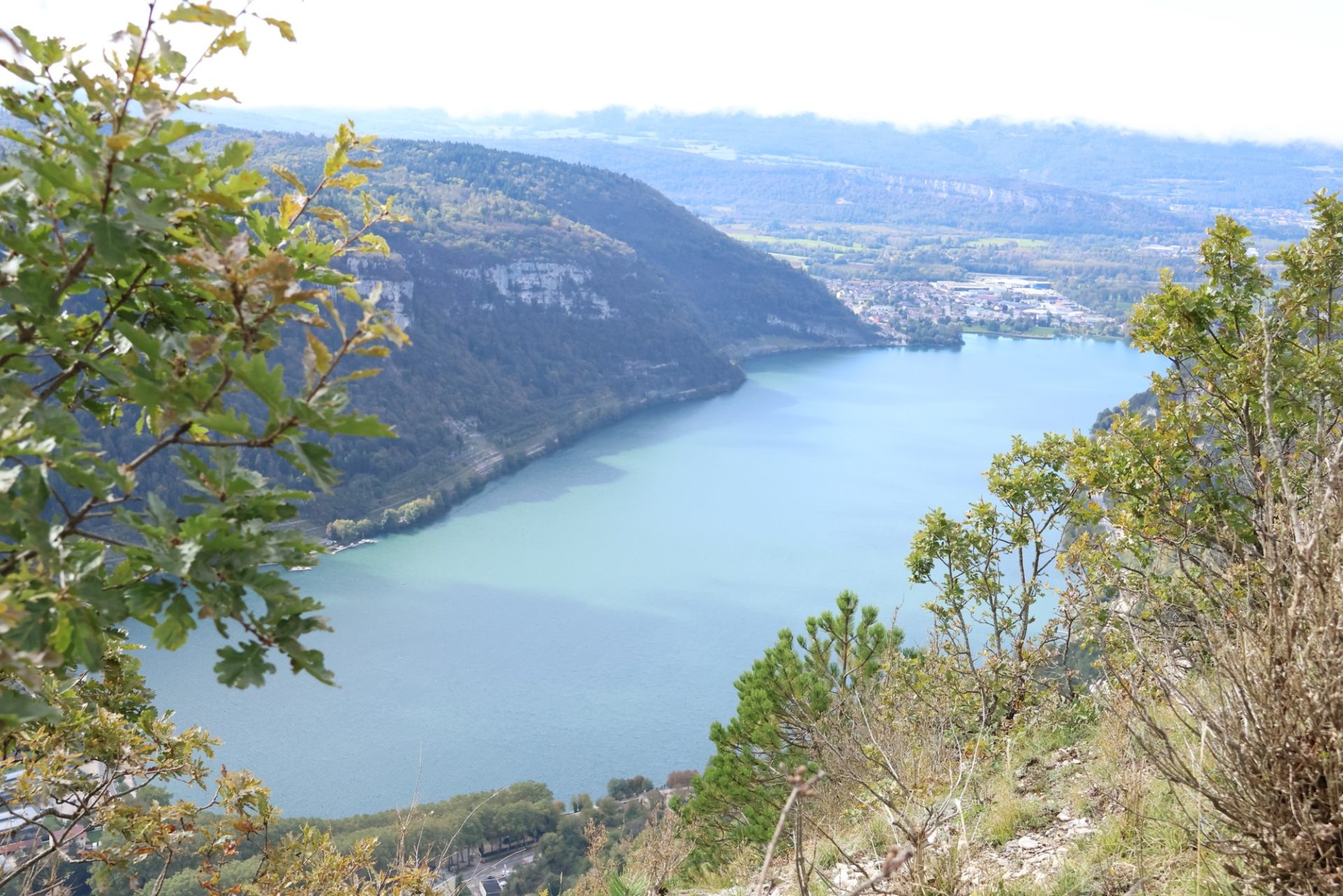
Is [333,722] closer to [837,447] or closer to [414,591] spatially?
[414,591]

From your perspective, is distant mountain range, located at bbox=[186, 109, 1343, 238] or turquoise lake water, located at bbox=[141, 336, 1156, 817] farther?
distant mountain range, located at bbox=[186, 109, 1343, 238]

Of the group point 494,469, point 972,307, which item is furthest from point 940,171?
point 494,469

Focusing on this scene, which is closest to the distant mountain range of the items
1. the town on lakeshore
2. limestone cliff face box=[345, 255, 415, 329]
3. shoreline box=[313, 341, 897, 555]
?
the town on lakeshore

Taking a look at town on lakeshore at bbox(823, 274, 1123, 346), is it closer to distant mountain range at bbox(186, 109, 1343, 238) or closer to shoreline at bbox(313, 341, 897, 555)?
shoreline at bbox(313, 341, 897, 555)

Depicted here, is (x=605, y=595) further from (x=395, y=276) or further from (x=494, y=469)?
(x=395, y=276)

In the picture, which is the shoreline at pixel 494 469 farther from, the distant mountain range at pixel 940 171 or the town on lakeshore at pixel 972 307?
the distant mountain range at pixel 940 171
